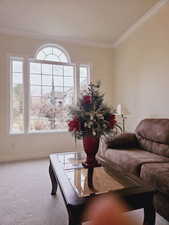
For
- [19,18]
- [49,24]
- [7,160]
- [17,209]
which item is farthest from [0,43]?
[17,209]

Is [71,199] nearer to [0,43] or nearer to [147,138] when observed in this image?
[147,138]

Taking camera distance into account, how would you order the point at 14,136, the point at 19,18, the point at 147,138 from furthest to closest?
the point at 14,136 < the point at 19,18 < the point at 147,138

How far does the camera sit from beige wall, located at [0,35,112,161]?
12.4 feet

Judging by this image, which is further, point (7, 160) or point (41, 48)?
point (41, 48)

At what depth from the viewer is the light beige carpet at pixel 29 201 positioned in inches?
67.4

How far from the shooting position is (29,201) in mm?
2070

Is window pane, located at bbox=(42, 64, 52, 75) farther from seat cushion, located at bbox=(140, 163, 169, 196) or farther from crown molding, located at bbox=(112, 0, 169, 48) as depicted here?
seat cushion, located at bbox=(140, 163, 169, 196)

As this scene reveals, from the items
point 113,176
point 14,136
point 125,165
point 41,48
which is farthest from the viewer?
point 41,48

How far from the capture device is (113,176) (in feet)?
5.20

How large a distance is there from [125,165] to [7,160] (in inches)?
109

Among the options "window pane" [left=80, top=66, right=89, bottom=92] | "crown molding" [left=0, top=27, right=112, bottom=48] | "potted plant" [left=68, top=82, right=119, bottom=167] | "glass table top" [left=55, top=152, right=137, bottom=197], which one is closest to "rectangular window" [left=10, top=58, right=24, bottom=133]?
"crown molding" [left=0, top=27, right=112, bottom=48]

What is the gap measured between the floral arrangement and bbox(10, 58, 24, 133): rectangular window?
2.66m

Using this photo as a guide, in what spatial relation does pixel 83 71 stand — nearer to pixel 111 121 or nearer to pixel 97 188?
pixel 111 121

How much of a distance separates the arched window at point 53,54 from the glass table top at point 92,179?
3058mm
